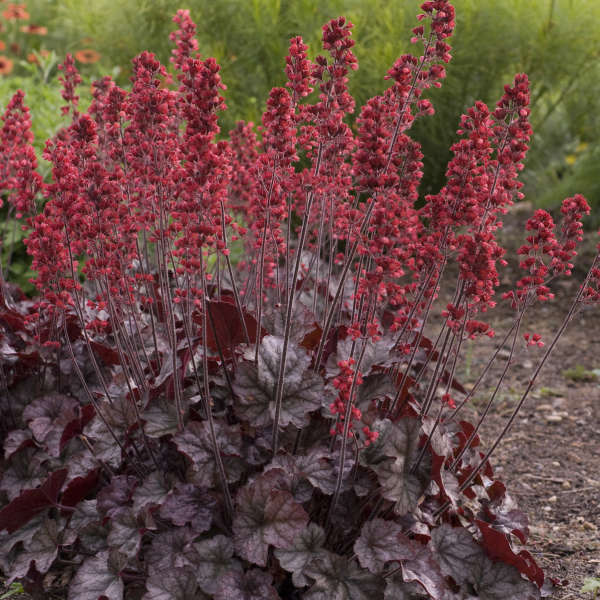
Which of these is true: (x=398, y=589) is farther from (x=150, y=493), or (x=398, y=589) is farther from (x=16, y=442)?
(x=16, y=442)

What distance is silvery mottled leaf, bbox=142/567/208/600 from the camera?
80.4 inches

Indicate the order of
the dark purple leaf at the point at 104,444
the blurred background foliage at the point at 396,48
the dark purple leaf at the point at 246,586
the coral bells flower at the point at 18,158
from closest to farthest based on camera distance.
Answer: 1. the dark purple leaf at the point at 246,586
2. the dark purple leaf at the point at 104,444
3. the coral bells flower at the point at 18,158
4. the blurred background foliage at the point at 396,48

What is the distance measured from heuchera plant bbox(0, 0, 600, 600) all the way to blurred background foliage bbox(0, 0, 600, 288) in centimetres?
353

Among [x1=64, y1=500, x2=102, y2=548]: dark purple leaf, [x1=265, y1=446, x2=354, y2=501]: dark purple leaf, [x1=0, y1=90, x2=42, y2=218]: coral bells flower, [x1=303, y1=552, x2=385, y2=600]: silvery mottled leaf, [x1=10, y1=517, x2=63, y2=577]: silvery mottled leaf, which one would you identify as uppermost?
[x1=0, y1=90, x2=42, y2=218]: coral bells flower

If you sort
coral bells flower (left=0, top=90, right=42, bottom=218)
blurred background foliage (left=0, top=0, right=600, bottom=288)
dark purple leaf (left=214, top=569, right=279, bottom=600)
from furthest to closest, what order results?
blurred background foliage (left=0, top=0, right=600, bottom=288)
coral bells flower (left=0, top=90, right=42, bottom=218)
dark purple leaf (left=214, top=569, right=279, bottom=600)

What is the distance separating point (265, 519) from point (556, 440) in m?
2.38

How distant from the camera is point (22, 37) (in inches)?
461

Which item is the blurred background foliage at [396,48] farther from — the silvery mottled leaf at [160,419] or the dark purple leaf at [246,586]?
the dark purple leaf at [246,586]

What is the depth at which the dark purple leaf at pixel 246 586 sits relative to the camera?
199 cm

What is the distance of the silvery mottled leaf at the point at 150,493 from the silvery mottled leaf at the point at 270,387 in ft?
1.08

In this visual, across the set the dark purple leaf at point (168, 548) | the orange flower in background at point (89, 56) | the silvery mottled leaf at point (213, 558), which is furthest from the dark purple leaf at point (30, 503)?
the orange flower in background at point (89, 56)

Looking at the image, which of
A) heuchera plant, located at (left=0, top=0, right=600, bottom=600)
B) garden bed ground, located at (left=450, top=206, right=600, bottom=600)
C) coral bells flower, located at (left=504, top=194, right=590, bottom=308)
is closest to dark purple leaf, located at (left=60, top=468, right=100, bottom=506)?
heuchera plant, located at (left=0, top=0, right=600, bottom=600)

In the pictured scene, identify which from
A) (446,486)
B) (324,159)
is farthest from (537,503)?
(324,159)

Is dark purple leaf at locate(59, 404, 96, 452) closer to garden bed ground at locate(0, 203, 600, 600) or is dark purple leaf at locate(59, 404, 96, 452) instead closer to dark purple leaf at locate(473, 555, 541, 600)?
garden bed ground at locate(0, 203, 600, 600)
